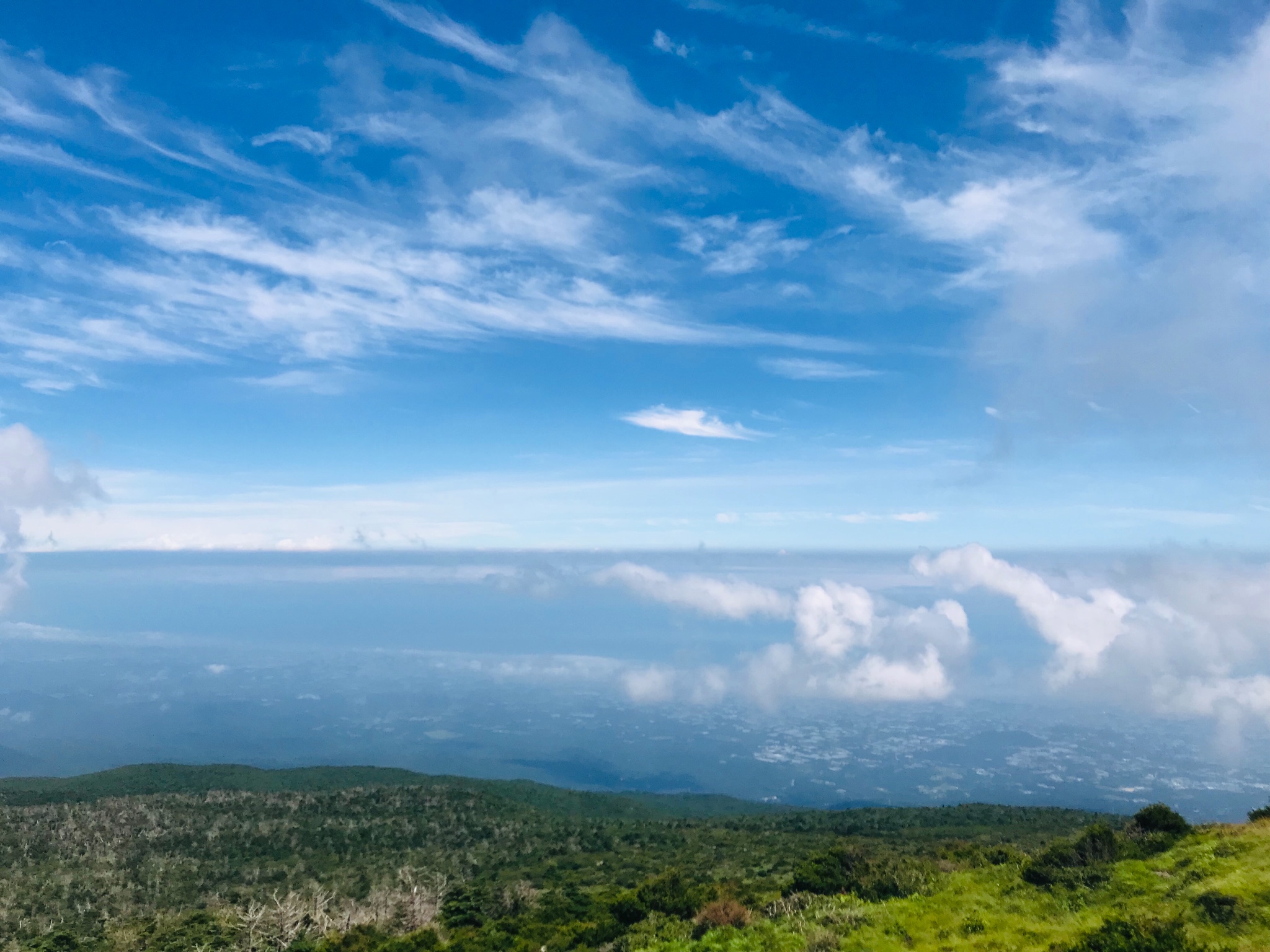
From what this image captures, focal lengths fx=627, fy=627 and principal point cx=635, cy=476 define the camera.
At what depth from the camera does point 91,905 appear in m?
39.8

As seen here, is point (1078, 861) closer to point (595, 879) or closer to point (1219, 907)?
point (1219, 907)

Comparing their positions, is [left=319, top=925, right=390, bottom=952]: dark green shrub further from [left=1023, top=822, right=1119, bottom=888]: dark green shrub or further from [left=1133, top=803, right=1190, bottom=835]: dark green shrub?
[left=1133, top=803, right=1190, bottom=835]: dark green shrub

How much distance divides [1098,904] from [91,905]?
2157 inches

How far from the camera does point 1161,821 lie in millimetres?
26844

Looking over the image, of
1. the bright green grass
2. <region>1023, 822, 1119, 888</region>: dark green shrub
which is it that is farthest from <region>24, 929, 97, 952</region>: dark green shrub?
<region>1023, 822, 1119, 888</region>: dark green shrub

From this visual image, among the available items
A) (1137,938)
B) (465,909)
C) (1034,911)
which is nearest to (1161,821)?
(1034,911)

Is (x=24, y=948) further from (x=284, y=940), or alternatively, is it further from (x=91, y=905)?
(x=284, y=940)

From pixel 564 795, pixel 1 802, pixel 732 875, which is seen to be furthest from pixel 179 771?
pixel 732 875

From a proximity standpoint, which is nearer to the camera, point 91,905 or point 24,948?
point 24,948

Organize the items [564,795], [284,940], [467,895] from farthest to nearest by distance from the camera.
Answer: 1. [564,795]
2. [467,895]
3. [284,940]

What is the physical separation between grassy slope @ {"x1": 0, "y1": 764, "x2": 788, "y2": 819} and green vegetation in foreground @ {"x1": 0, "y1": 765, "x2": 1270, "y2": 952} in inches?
681

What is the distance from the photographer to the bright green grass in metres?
17.2

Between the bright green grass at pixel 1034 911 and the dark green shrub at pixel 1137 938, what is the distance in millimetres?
434

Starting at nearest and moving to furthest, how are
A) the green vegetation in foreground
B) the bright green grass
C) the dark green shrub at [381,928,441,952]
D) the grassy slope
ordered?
the bright green grass, the green vegetation in foreground, the dark green shrub at [381,928,441,952], the grassy slope
